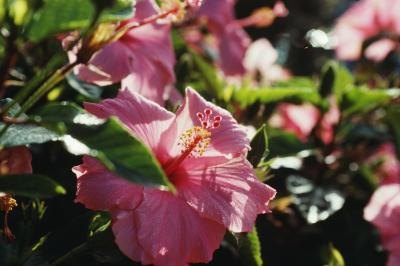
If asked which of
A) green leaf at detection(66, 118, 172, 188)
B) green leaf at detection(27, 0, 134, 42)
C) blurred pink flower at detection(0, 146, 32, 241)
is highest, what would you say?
green leaf at detection(27, 0, 134, 42)

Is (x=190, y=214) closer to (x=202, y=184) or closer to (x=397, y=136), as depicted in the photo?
(x=202, y=184)

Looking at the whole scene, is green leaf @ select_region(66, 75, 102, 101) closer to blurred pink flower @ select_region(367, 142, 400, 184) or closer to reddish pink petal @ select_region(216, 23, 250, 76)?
reddish pink petal @ select_region(216, 23, 250, 76)

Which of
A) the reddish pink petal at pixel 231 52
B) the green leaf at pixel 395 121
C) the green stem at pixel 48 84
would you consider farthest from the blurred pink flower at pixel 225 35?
the green stem at pixel 48 84

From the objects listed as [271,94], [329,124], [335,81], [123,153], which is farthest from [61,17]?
[329,124]

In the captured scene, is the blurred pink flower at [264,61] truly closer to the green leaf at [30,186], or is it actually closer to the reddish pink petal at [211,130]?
the reddish pink petal at [211,130]

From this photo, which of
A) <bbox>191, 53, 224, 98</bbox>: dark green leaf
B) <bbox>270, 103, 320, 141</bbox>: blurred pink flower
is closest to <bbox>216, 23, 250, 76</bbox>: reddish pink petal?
<bbox>191, 53, 224, 98</bbox>: dark green leaf

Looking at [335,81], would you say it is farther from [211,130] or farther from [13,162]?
[13,162]
